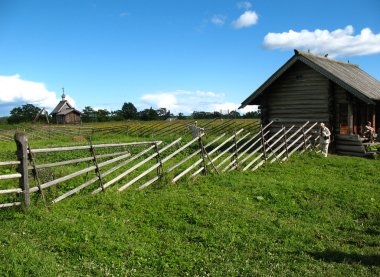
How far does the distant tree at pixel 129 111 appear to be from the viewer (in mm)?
99312

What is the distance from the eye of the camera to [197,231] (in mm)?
7250

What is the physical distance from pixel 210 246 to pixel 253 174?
6.69m

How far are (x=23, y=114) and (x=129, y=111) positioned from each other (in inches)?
1100

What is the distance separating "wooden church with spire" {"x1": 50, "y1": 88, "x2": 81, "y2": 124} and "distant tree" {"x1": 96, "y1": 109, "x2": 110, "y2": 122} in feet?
41.5

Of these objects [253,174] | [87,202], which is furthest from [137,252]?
[253,174]

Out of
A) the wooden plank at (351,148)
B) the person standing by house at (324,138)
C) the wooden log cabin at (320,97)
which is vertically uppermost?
the wooden log cabin at (320,97)

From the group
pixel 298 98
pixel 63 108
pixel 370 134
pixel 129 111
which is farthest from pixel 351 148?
pixel 129 111

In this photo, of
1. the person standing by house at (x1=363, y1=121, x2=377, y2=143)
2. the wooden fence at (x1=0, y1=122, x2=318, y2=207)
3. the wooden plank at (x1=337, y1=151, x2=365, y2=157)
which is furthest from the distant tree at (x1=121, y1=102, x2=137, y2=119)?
the wooden plank at (x1=337, y1=151, x2=365, y2=157)

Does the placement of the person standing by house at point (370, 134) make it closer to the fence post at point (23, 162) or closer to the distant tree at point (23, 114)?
the fence post at point (23, 162)

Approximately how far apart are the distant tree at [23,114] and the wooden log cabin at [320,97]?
8393 cm

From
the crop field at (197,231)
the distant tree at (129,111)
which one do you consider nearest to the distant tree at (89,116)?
the distant tree at (129,111)

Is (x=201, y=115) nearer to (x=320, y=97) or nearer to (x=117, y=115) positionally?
(x=117, y=115)

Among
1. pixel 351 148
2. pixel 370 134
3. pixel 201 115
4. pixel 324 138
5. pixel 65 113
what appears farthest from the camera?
pixel 201 115

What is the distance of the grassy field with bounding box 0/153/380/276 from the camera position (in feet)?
19.0
